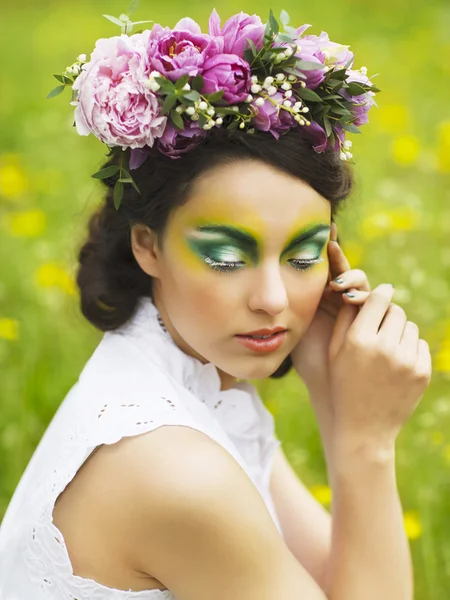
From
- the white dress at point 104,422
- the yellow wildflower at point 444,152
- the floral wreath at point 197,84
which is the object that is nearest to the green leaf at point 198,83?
the floral wreath at point 197,84

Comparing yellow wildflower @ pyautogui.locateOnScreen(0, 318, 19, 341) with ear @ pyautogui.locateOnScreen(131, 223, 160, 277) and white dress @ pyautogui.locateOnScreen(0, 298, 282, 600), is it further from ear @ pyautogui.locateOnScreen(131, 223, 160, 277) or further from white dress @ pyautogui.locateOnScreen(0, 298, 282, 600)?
ear @ pyautogui.locateOnScreen(131, 223, 160, 277)

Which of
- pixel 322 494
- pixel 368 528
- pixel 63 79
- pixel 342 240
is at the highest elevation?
pixel 63 79

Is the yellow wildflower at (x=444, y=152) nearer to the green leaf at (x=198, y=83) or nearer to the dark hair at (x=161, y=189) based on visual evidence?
the dark hair at (x=161, y=189)

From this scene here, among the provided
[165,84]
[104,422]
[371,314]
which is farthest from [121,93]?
[371,314]

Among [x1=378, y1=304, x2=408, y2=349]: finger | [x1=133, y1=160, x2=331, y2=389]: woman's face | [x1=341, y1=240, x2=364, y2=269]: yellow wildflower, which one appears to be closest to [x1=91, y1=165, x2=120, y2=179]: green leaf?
[x1=133, y1=160, x2=331, y2=389]: woman's face

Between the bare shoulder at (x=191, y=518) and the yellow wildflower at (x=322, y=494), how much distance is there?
1.08 meters

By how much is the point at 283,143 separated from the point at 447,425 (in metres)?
1.34

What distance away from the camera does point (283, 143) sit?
1761 millimetres

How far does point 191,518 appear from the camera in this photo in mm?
1635

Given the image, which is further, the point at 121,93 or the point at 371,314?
the point at 371,314

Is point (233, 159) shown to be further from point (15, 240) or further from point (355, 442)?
point (15, 240)

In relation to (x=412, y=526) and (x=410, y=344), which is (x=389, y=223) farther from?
(x=410, y=344)

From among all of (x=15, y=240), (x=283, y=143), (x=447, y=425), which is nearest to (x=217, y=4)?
(x=15, y=240)

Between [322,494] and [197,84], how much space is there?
1.61 m
